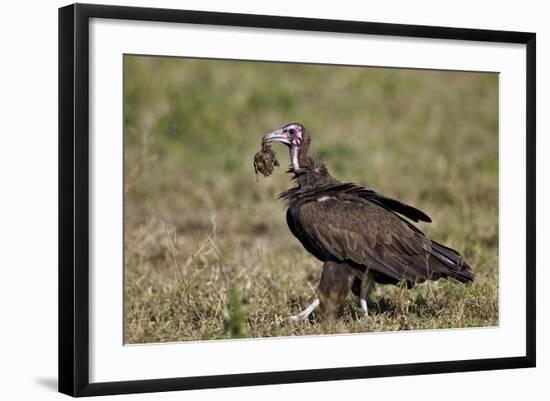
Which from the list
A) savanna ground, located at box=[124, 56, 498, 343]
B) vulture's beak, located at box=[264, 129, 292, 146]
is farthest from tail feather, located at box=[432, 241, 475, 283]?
vulture's beak, located at box=[264, 129, 292, 146]

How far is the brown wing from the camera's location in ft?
25.4

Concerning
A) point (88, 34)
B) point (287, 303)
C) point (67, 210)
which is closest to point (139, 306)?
point (287, 303)

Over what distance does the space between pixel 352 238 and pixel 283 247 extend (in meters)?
2.78

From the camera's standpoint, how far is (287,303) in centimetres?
813

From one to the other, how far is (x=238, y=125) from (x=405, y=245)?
481 centimetres

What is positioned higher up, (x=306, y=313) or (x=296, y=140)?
(x=296, y=140)

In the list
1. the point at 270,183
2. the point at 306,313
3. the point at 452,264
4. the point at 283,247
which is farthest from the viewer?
the point at 270,183

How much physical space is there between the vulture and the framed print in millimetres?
10

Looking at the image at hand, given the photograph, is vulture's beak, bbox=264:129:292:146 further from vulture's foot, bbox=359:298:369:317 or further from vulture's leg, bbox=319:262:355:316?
vulture's foot, bbox=359:298:369:317

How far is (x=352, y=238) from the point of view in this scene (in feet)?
25.5

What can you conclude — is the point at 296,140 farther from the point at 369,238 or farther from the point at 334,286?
the point at 334,286

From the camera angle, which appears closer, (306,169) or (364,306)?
(364,306)

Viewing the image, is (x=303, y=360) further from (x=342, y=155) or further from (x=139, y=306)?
(x=342, y=155)

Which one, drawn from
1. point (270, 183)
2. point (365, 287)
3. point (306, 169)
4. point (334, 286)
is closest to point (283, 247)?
point (270, 183)
